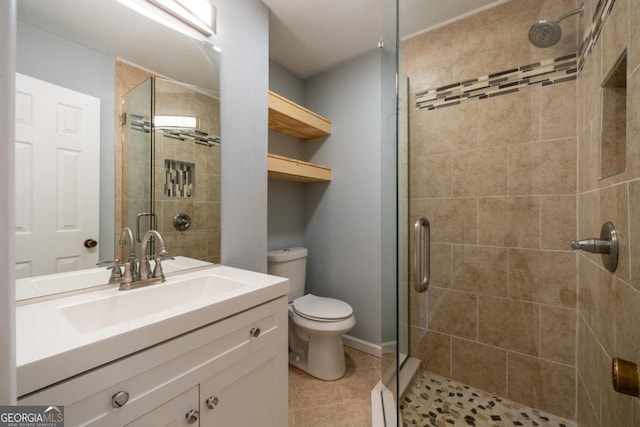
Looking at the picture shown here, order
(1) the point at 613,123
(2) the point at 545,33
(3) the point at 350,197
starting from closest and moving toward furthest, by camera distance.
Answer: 1. (1) the point at 613,123
2. (2) the point at 545,33
3. (3) the point at 350,197

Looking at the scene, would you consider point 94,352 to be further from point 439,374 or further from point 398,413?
point 439,374

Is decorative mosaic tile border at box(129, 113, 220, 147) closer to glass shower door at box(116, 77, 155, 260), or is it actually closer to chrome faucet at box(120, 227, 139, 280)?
glass shower door at box(116, 77, 155, 260)

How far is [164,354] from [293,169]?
1.34 meters

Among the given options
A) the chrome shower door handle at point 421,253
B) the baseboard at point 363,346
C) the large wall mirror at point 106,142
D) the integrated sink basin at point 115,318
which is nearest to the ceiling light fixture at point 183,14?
the large wall mirror at point 106,142

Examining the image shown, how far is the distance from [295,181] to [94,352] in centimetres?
178

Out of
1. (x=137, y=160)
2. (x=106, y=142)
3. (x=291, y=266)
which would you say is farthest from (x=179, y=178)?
(x=291, y=266)

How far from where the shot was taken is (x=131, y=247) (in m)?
1.04

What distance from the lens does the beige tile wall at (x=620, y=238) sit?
63cm

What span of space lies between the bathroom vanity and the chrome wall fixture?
103 cm

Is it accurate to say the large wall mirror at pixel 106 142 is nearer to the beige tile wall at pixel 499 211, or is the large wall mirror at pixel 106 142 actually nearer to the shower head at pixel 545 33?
the beige tile wall at pixel 499 211

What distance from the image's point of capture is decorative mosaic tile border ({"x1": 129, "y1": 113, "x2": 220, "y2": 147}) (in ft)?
3.48

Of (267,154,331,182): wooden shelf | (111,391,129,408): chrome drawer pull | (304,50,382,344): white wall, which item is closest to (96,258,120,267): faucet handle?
(111,391,129,408): chrome drawer pull

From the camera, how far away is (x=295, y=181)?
2.22m

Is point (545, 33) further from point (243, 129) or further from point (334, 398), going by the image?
point (334, 398)
